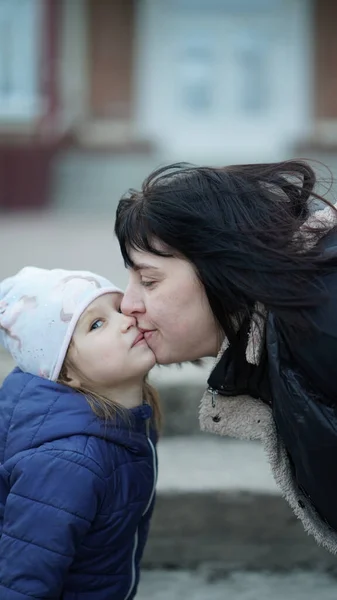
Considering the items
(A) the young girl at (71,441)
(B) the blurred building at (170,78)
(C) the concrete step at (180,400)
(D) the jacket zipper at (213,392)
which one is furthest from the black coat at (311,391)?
(B) the blurred building at (170,78)

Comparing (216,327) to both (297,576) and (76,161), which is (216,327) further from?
(76,161)

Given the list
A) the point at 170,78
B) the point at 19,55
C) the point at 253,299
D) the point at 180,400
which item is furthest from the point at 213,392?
the point at 170,78

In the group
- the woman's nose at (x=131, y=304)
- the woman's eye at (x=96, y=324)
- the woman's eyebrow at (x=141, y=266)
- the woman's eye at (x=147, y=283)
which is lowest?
the woman's eye at (x=96, y=324)

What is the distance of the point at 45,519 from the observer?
5.77 feet

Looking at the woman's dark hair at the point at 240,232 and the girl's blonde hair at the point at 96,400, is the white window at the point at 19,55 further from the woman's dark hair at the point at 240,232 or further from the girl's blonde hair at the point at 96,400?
the woman's dark hair at the point at 240,232

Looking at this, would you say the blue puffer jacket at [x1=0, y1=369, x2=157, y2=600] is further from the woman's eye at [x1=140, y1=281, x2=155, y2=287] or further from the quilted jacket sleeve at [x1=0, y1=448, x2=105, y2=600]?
the woman's eye at [x1=140, y1=281, x2=155, y2=287]

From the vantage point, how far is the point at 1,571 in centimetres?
176

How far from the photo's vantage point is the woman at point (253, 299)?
164cm

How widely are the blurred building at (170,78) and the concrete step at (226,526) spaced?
823 cm

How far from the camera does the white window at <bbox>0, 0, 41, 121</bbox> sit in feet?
35.9

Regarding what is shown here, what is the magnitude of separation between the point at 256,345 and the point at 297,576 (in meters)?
1.15

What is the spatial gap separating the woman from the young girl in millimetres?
132

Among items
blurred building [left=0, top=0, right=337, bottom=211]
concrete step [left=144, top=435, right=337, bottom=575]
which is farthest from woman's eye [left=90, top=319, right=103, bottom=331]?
blurred building [left=0, top=0, right=337, bottom=211]

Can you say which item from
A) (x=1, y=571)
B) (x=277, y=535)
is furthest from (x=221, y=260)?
(x=277, y=535)
